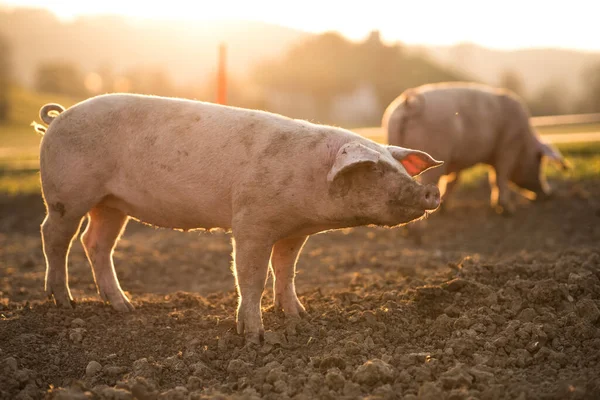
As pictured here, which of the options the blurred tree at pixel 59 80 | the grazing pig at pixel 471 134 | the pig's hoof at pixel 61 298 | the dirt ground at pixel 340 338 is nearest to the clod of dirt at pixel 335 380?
the dirt ground at pixel 340 338

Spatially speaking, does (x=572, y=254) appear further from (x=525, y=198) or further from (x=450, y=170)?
(x=525, y=198)

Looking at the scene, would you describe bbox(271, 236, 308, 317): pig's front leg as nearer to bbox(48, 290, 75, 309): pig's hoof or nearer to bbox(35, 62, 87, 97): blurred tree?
bbox(48, 290, 75, 309): pig's hoof

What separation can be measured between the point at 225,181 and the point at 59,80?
79933mm

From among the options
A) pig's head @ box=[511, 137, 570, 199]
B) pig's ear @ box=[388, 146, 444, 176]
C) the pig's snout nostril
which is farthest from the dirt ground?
pig's head @ box=[511, 137, 570, 199]

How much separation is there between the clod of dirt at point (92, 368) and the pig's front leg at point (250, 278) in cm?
105

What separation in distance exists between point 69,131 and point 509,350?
385cm

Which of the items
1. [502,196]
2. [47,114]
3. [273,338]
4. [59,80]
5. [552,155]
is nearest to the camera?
[273,338]

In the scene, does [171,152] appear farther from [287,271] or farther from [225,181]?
[287,271]

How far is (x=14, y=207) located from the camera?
1289 centimetres

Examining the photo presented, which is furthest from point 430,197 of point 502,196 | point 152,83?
point 152,83

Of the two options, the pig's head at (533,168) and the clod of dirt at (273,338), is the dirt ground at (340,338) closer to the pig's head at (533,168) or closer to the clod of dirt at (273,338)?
the clod of dirt at (273,338)

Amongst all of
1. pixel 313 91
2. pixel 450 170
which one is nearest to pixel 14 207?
pixel 450 170

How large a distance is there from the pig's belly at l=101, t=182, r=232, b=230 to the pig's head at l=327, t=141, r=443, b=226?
37.0 inches

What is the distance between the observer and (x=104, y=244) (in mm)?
6121
